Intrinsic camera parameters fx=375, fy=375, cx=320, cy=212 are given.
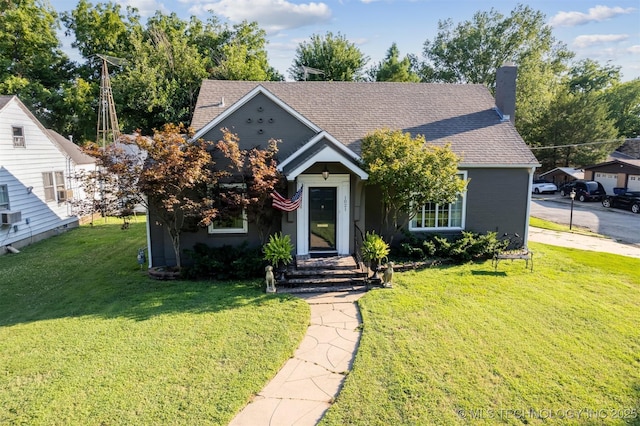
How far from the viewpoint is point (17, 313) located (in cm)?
924

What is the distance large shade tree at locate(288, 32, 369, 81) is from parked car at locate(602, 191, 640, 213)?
23075mm

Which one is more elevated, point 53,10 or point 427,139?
point 53,10

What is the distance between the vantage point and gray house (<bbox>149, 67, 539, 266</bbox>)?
1210cm

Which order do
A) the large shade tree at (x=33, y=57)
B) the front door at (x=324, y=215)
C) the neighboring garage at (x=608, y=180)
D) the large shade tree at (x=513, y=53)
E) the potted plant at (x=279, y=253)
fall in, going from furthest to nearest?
the large shade tree at (x=513, y=53) < the neighboring garage at (x=608, y=180) < the large shade tree at (x=33, y=57) < the front door at (x=324, y=215) < the potted plant at (x=279, y=253)

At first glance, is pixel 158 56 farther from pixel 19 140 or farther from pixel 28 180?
pixel 28 180

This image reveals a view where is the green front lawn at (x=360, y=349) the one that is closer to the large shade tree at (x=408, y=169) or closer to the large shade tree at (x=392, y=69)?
the large shade tree at (x=408, y=169)

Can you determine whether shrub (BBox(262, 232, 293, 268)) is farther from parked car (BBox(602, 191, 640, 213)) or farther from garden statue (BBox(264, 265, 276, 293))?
parked car (BBox(602, 191, 640, 213))

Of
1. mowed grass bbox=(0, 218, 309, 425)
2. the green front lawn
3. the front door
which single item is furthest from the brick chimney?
mowed grass bbox=(0, 218, 309, 425)

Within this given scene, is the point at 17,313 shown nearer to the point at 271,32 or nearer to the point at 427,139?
the point at 427,139

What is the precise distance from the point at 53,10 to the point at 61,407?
128 feet

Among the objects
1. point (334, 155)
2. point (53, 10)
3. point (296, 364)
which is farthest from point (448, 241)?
point (53, 10)

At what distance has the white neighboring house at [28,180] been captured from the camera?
15.3 metres

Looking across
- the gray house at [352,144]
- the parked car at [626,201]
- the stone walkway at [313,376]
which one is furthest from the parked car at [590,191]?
the stone walkway at [313,376]

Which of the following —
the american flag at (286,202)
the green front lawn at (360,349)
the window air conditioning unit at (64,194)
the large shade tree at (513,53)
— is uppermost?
the large shade tree at (513,53)
